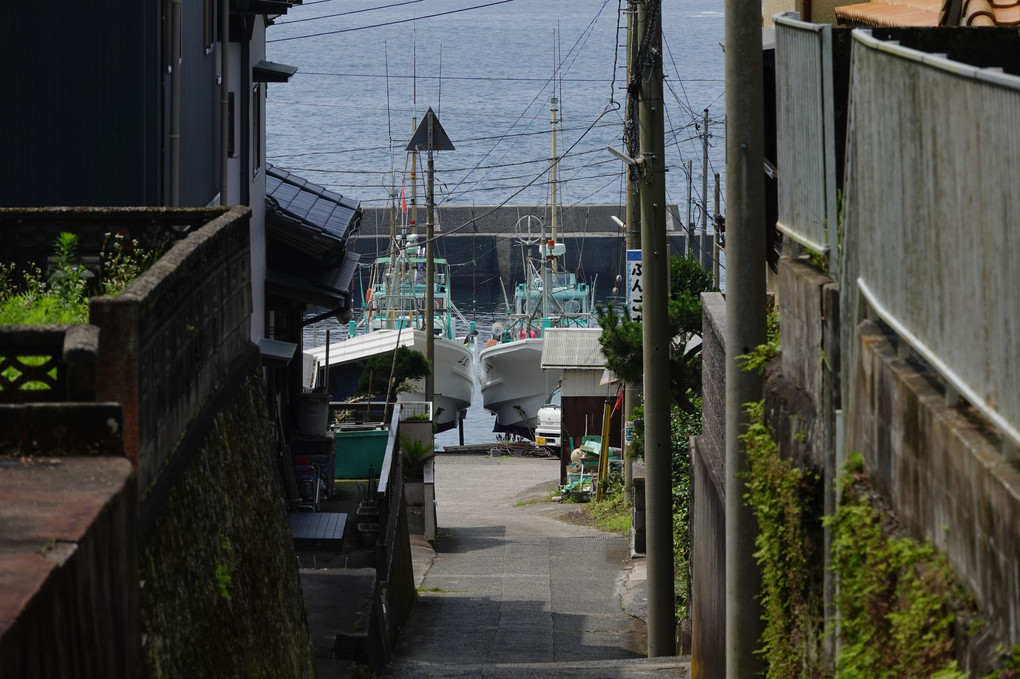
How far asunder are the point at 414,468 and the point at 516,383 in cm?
3227

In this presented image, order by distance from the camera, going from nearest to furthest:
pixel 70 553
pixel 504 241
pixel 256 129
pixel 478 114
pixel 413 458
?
pixel 70 553, pixel 256 129, pixel 413 458, pixel 504 241, pixel 478 114

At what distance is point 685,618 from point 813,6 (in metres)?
6.77

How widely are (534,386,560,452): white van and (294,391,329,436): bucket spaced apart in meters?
26.2

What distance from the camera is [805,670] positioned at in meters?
6.78

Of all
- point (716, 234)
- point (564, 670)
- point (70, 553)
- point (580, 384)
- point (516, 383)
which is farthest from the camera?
point (516, 383)

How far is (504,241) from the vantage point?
80562 millimetres

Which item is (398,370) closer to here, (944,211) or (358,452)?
(358,452)

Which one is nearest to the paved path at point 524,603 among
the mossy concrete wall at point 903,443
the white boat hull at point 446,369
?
the mossy concrete wall at point 903,443

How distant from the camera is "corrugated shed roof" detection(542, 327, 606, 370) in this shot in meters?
35.4

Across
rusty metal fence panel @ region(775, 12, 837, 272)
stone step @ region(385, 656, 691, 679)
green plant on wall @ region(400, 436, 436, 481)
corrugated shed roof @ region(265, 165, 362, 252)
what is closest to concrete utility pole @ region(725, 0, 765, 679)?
rusty metal fence panel @ region(775, 12, 837, 272)

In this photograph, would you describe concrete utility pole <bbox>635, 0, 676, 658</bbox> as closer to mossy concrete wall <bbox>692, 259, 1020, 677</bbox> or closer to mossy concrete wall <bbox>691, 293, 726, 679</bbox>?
mossy concrete wall <bbox>691, 293, 726, 679</bbox>

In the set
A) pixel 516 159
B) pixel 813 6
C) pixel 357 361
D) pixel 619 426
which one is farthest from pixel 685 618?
pixel 516 159

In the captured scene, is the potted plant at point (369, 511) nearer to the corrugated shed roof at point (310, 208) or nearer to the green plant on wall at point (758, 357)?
the corrugated shed roof at point (310, 208)

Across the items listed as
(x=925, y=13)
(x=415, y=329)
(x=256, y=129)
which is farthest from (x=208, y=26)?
(x=415, y=329)
